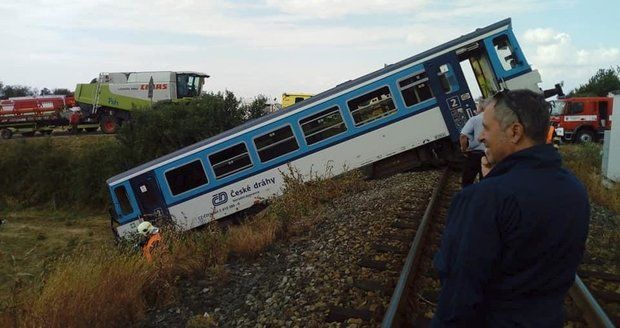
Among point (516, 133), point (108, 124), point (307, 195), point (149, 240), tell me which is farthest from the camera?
point (108, 124)

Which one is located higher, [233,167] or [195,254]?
[233,167]

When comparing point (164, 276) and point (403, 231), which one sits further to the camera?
point (403, 231)

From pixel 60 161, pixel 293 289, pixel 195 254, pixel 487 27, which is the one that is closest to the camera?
pixel 293 289

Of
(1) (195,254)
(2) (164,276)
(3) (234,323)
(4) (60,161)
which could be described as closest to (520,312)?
(3) (234,323)

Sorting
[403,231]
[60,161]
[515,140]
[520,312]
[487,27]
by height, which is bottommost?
[403,231]

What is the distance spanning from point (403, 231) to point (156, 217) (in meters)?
8.55

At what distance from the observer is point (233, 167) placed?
43.5ft

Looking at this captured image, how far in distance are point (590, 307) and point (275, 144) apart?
9.88m

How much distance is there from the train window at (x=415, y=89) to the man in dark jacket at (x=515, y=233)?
10863mm

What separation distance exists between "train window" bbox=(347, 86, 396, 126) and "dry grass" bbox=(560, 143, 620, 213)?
178 inches

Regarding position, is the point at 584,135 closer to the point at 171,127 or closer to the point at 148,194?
the point at 171,127

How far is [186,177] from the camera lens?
44.4 feet

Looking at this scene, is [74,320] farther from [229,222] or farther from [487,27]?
[487,27]

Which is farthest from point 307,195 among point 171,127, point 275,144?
point 171,127
